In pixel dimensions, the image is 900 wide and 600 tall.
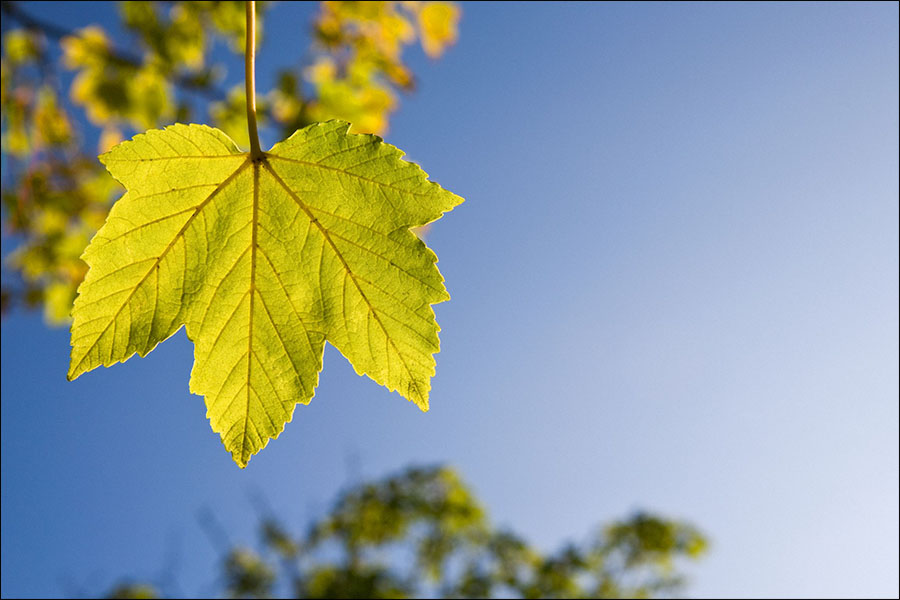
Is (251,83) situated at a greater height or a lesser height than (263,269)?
greater

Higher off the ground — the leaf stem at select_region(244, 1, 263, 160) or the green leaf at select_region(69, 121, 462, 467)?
the leaf stem at select_region(244, 1, 263, 160)

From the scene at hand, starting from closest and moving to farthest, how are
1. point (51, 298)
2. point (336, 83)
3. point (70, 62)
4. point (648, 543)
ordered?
1. point (336, 83)
2. point (70, 62)
3. point (51, 298)
4. point (648, 543)

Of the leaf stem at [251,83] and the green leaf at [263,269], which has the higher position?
the leaf stem at [251,83]

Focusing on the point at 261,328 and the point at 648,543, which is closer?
the point at 261,328

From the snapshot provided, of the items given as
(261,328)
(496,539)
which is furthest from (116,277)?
(496,539)

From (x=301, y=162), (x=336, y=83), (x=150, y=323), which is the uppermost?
(x=336, y=83)

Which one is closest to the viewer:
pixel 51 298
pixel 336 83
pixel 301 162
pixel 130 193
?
pixel 130 193

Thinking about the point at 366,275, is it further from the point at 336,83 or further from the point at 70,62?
the point at 70,62

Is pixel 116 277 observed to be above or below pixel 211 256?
below
